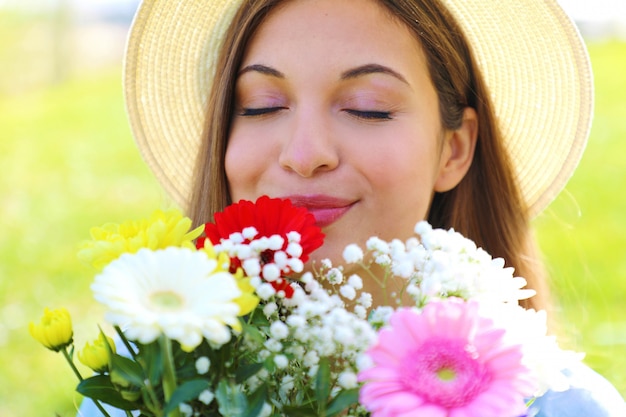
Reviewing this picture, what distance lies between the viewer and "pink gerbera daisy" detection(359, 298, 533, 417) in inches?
37.0

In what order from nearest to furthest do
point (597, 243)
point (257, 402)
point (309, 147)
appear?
point (257, 402) → point (309, 147) → point (597, 243)

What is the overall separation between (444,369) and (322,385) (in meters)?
0.14

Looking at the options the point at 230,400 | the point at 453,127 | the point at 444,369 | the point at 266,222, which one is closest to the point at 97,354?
the point at 230,400

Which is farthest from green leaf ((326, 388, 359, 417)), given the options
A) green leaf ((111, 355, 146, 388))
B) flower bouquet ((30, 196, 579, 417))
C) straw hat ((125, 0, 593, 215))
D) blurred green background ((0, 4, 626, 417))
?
blurred green background ((0, 4, 626, 417))

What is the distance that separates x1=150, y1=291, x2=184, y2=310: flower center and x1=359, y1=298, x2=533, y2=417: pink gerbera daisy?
21cm

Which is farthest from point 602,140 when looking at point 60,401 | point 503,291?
point 503,291

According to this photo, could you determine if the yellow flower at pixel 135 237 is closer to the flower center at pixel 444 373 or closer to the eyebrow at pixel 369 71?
the flower center at pixel 444 373

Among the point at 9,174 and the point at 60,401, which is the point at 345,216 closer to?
the point at 60,401

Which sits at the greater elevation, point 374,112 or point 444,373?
point 374,112

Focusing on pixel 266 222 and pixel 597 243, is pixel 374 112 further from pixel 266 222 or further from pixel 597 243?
pixel 597 243

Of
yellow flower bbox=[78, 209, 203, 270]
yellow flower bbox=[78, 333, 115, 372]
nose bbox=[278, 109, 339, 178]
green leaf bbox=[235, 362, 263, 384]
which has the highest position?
nose bbox=[278, 109, 339, 178]

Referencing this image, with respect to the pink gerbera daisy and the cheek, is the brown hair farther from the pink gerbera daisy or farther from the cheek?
the pink gerbera daisy

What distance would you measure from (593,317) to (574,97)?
2417mm

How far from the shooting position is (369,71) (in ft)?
6.23
